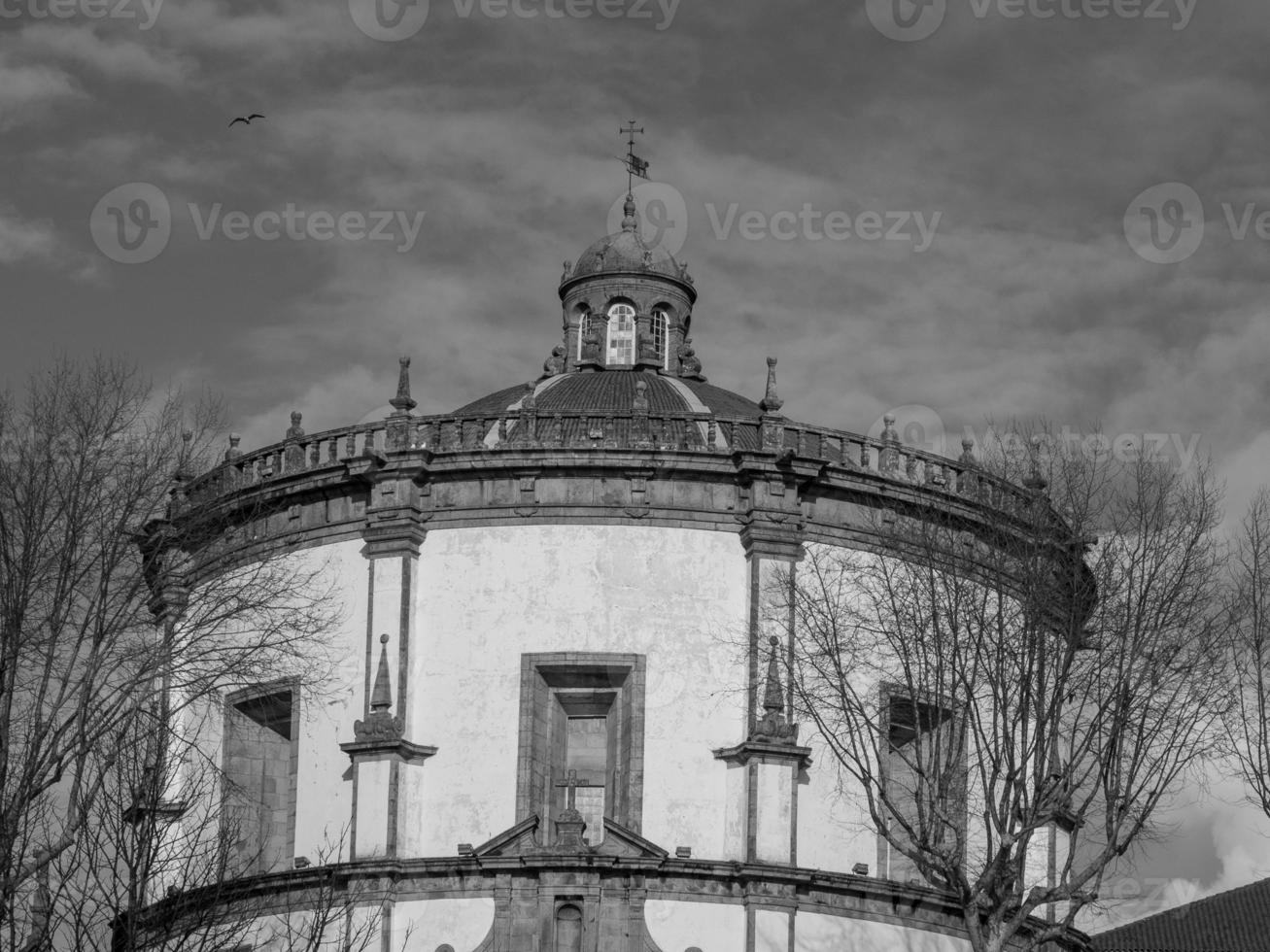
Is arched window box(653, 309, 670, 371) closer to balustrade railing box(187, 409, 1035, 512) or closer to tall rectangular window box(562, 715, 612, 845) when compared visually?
balustrade railing box(187, 409, 1035, 512)

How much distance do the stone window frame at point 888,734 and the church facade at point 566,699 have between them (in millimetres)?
311

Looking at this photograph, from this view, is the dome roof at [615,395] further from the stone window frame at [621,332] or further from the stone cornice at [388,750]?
the stone cornice at [388,750]

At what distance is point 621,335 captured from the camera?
54938 mm

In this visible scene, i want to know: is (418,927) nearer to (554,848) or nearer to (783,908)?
(554,848)

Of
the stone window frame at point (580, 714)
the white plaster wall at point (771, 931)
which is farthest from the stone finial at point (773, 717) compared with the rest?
the white plaster wall at point (771, 931)

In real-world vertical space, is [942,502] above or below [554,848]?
above

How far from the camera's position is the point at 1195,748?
3459 cm

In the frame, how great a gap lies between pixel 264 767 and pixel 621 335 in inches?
626

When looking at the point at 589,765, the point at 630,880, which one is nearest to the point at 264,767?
the point at 589,765

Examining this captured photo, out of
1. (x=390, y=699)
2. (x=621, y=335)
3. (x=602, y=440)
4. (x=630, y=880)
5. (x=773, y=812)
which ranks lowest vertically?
(x=630, y=880)

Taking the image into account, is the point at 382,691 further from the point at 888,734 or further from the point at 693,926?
the point at 888,734

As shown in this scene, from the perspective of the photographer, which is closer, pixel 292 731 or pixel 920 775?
pixel 920 775

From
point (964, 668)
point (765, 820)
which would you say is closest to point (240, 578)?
point (765, 820)

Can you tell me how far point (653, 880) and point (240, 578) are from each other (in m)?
9.97
